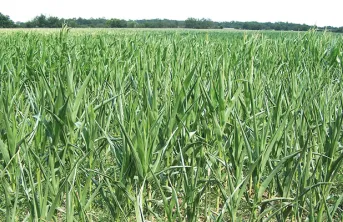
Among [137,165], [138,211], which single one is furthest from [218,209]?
[138,211]

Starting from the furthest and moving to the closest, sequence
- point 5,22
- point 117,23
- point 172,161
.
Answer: point 117,23
point 5,22
point 172,161

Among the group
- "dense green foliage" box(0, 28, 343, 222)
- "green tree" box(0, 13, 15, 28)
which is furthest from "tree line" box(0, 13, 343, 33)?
"dense green foliage" box(0, 28, 343, 222)

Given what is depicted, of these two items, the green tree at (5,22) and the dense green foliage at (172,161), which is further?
the green tree at (5,22)

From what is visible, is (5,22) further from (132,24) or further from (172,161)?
(172,161)

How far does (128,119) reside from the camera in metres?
1.81

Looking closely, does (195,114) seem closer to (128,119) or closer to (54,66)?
(128,119)

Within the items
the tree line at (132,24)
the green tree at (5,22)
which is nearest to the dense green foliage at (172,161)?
the tree line at (132,24)

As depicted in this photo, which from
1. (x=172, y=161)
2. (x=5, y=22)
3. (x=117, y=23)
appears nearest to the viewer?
(x=172, y=161)

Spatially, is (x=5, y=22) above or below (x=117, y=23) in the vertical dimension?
below

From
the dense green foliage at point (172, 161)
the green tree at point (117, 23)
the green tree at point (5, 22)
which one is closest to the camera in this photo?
the dense green foliage at point (172, 161)

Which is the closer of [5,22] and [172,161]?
[172,161]

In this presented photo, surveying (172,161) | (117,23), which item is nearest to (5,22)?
(117,23)

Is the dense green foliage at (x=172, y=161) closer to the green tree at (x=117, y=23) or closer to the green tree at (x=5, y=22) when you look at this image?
the green tree at (x=5, y=22)

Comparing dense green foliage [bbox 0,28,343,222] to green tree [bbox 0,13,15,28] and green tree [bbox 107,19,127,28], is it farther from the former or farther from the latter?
green tree [bbox 107,19,127,28]
